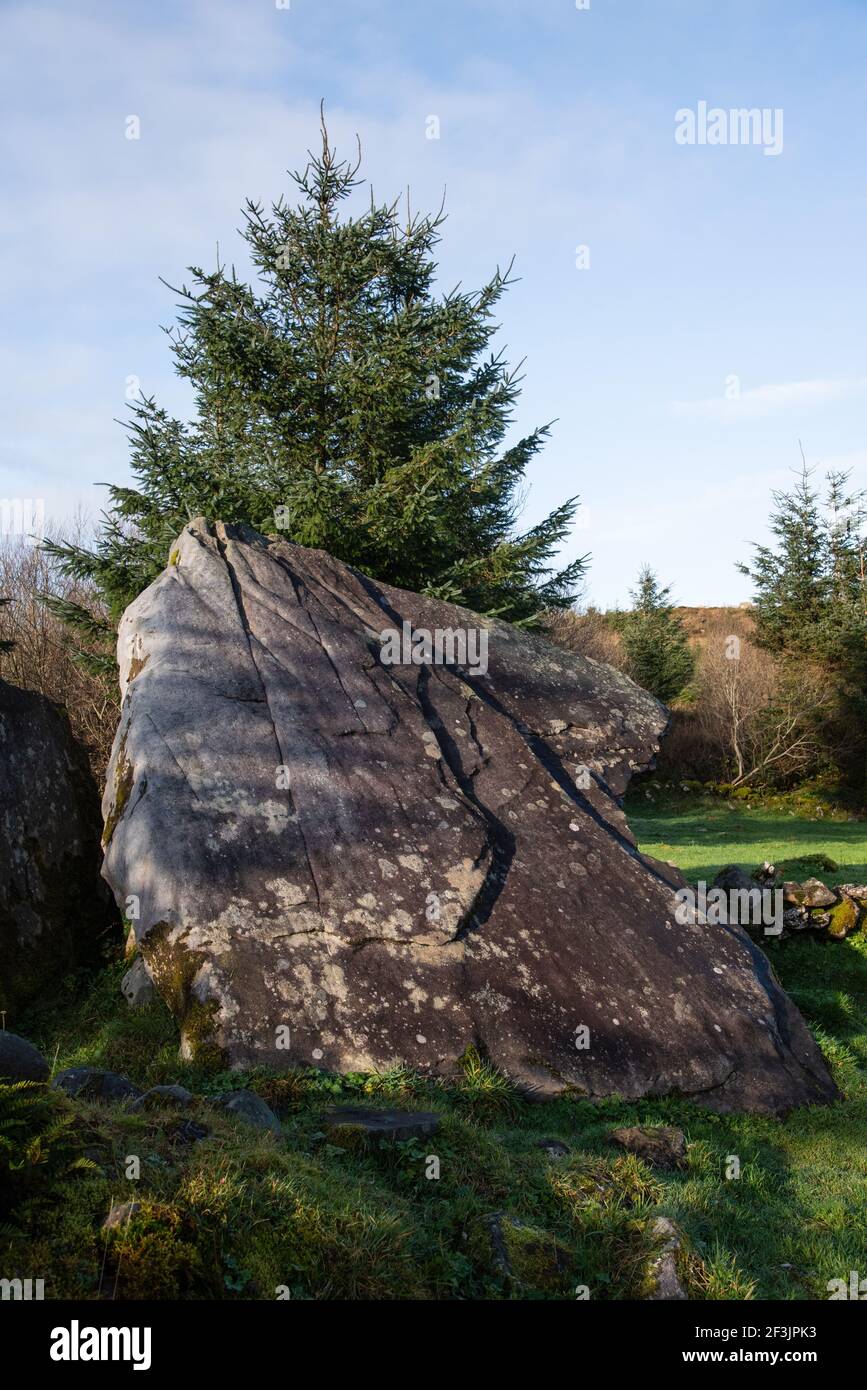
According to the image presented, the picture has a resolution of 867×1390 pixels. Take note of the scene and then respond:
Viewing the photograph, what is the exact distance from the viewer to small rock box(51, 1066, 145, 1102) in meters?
5.87

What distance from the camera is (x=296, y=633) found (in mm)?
10422

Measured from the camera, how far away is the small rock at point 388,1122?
619cm

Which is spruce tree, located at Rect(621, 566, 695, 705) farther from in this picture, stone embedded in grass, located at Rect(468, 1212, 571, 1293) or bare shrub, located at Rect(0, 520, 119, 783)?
stone embedded in grass, located at Rect(468, 1212, 571, 1293)

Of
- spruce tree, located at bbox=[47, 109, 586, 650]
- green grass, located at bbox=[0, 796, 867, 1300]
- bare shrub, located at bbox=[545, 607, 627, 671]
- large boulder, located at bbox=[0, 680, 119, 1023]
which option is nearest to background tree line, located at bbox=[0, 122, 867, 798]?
spruce tree, located at bbox=[47, 109, 586, 650]

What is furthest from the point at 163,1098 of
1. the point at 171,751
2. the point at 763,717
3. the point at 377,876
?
the point at 763,717

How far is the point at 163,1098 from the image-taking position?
18.8ft

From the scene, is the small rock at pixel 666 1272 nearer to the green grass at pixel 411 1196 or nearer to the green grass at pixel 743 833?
the green grass at pixel 411 1196

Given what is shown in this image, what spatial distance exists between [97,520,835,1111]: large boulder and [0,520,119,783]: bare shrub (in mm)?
8857

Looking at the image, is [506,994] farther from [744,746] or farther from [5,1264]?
[744,746]

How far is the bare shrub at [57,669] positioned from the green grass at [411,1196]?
12.6 meters

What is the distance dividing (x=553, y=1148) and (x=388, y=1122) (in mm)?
1179
